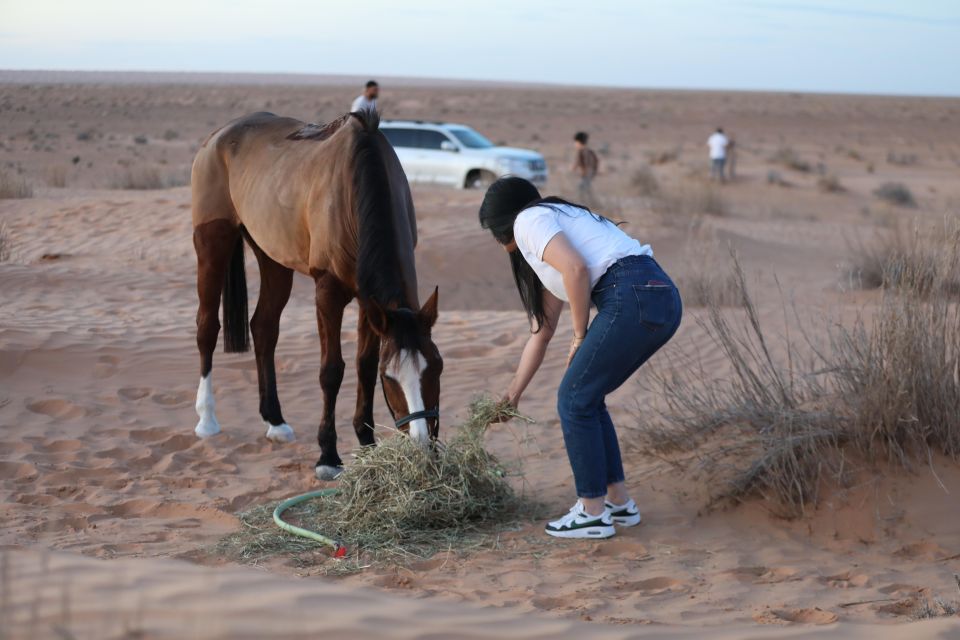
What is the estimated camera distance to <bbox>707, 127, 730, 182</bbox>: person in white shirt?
82.9ft

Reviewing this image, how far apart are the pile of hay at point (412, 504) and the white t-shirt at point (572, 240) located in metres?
0.80

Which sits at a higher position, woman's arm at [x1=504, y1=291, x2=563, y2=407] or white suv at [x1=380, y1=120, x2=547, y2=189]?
white suv at [x1=380, y1=120, x2=547, y2=189]

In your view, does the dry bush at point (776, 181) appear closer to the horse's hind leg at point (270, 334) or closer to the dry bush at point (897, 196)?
the dry bush at point (897, 196)

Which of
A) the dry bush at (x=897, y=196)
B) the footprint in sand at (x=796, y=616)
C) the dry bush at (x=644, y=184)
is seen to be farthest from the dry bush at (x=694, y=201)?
the footprint in sand at (x=796, y=616)

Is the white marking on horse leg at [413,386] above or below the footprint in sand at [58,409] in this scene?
above

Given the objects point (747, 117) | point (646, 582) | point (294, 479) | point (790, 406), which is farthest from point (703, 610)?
point (747, 117)

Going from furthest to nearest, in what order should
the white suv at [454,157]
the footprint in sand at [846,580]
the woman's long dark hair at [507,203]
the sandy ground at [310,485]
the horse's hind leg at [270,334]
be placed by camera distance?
1. the white suv at [454,157]
2. the horse's hind leg at [270,334]
3. the woman's long dark hair at [507,203]
4. the footprint in sand at [846,580]
5. the sandy ground at [310,485]

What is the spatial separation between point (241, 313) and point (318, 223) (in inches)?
63.0

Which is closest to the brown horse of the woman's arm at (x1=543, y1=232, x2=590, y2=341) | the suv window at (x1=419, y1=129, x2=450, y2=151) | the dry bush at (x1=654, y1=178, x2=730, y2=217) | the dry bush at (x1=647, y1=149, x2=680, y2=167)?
the woman's arm at (x1=543, y1=232, x2=590, y2=341)

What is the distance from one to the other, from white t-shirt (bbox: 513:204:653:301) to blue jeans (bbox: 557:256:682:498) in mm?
61

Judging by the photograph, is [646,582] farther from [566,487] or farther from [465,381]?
[465,381]

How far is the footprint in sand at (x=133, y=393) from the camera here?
767 cm

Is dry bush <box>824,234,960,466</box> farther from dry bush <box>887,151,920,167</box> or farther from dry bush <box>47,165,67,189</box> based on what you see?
dry bush <box>887,151,920,167</box>

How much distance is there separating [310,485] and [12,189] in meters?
13.3
